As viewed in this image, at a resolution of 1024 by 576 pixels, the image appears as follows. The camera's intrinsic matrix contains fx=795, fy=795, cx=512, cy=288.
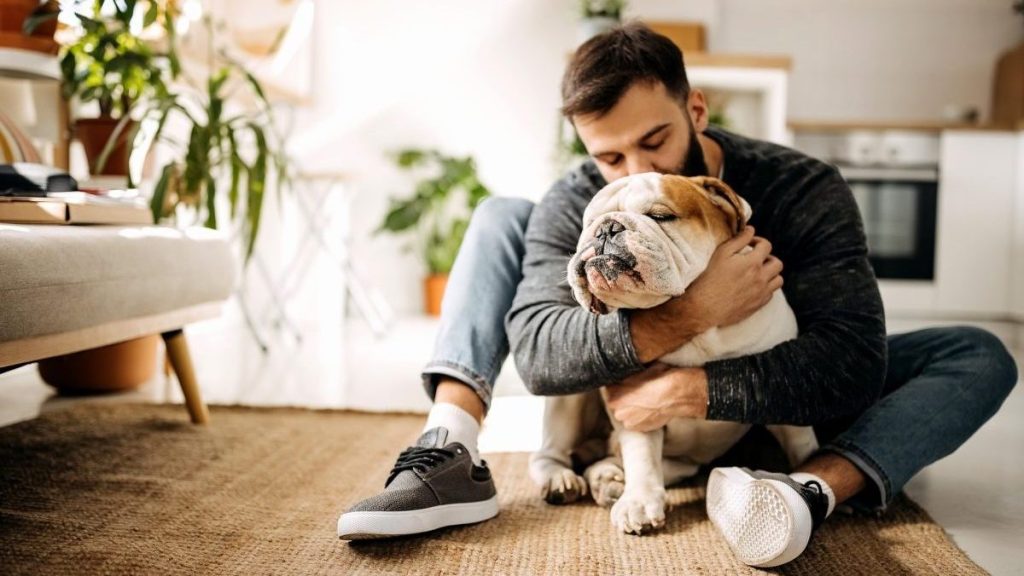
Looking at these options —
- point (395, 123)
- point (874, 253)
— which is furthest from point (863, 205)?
point (395, 123)

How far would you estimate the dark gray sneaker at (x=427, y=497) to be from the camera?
3.76 feet

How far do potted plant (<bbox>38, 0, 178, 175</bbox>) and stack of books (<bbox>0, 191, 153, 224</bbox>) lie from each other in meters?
0.59

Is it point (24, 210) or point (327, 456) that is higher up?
point (24, 210)

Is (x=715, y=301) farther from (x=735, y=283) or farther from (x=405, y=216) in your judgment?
(x=405, y=216)

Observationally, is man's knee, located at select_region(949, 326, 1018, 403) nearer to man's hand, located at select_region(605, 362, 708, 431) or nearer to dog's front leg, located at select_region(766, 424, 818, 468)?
dog's front leg, located at select_region(766, 424, 818, 468)

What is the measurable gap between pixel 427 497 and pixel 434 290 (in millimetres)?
3660

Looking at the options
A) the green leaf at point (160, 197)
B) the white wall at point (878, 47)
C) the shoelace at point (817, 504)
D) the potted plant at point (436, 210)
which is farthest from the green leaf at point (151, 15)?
the white wall at point (878, 47)

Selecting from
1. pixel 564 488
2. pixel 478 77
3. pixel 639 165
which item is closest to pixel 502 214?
pixel 639 165

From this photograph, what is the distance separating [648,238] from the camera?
3.54ft

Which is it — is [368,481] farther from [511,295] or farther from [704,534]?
[704,534]

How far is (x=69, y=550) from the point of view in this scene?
1.15m

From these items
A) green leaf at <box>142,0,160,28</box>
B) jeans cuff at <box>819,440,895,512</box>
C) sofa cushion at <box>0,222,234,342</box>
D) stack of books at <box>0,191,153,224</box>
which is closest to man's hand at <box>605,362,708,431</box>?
jeans cuff at <box>819,440,895,512</box>

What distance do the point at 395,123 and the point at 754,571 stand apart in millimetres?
4334

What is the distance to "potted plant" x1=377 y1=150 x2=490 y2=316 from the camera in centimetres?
457
